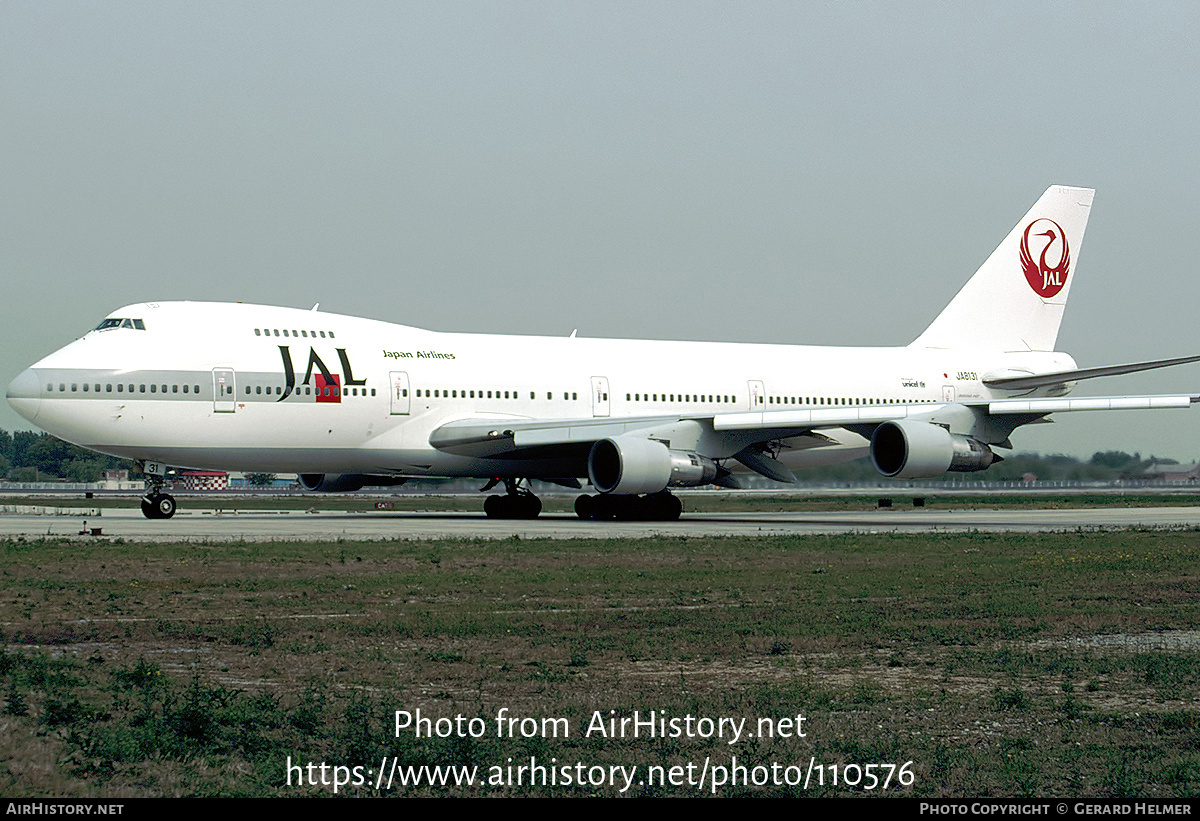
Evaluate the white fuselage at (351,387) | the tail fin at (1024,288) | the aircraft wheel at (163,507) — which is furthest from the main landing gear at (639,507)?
the tail fin at (1024,288)

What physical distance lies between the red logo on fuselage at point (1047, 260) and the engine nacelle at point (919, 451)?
1194 cm

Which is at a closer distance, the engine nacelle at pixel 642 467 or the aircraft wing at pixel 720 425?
the engine nacelle at pixel 642 467

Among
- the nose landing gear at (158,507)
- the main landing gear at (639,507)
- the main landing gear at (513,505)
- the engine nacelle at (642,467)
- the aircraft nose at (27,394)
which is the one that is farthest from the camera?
the main landing gear at (513,505)

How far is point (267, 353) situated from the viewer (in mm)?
30797

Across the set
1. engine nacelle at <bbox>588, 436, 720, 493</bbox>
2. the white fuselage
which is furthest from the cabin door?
engine nacelle at <bbox>588, 436, 720, 493</bbox>

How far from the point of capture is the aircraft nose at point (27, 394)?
95.5ft

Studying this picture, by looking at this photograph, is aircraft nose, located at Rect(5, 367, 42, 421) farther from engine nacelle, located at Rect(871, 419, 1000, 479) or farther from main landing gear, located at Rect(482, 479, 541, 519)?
engine nacelle, located at Rect(871, 419, 1000, 479)

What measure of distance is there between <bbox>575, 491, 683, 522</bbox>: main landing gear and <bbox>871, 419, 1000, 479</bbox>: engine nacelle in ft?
16.7

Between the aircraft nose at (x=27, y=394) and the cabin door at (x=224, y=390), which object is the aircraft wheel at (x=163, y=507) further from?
the aircraft nose at (x=27, y=394)

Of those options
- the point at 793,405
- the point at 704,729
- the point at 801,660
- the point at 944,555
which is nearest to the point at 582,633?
the point at 801,660

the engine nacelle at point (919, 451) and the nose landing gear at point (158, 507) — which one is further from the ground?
the engine nacelle at point (919, 451)

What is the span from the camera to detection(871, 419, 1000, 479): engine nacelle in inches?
1232
